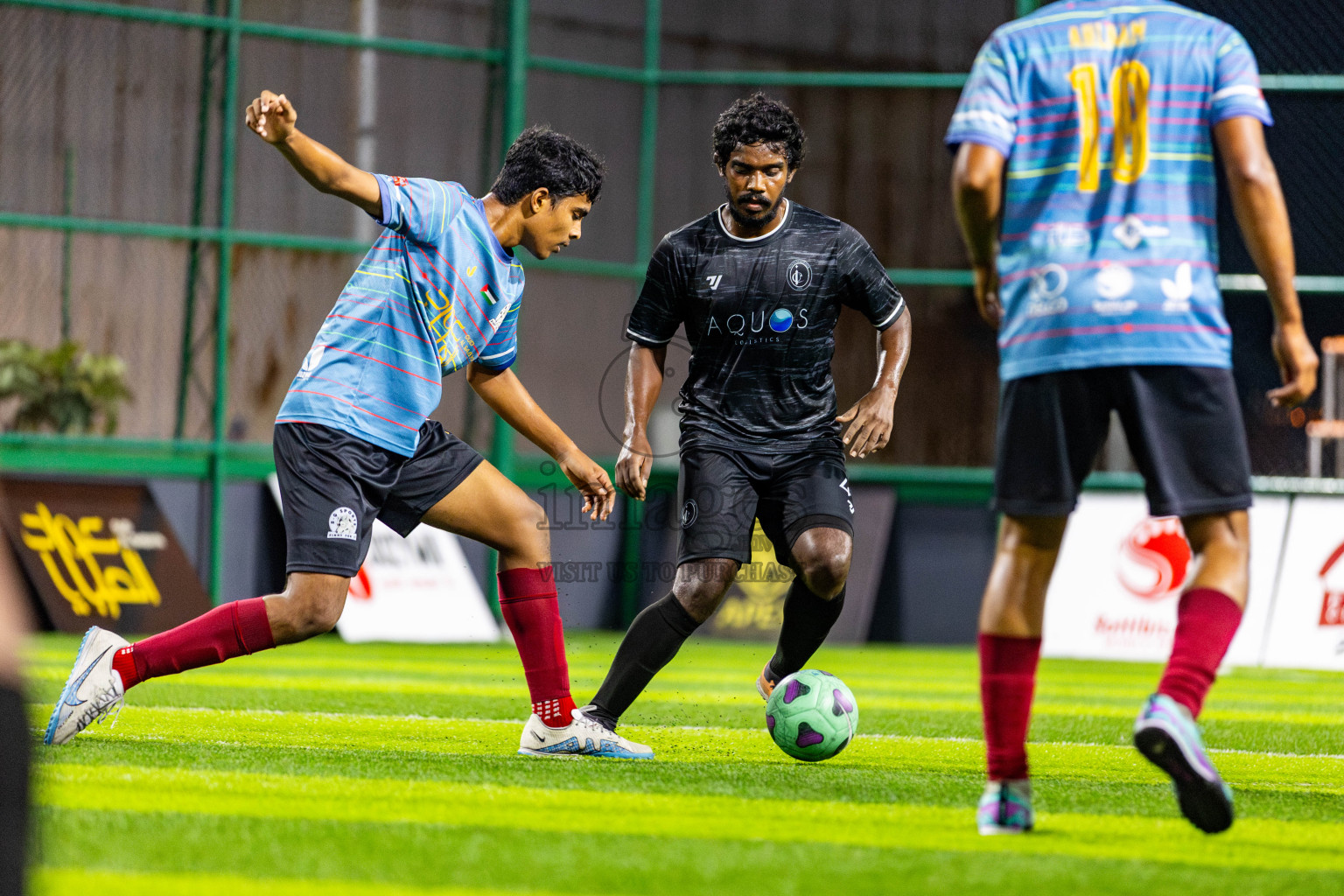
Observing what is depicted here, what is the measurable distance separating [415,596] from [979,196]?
9619 mm

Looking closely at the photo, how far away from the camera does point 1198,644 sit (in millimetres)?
3531

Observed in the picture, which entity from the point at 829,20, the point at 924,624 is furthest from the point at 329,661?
the point at 829,20

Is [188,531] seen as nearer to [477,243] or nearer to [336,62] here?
[336,62]

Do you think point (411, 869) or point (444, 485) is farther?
point (444, 485)

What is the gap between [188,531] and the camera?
1294cm

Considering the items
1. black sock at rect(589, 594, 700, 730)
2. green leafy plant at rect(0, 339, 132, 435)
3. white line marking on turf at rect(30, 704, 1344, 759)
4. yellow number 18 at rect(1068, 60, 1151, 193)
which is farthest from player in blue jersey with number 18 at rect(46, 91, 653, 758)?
green leafy plant at rect(0, 339, 132, 435)

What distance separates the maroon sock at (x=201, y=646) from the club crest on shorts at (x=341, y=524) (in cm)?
31

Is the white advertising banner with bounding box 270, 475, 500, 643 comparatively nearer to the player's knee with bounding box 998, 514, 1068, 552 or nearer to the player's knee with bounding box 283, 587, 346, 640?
the player's knee with bounding box 283, 587, 346, 640

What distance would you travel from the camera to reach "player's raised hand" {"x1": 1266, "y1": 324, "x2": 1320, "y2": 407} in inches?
140

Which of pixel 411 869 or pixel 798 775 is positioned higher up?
pixel 411 869

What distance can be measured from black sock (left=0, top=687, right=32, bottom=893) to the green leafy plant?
39.3ft

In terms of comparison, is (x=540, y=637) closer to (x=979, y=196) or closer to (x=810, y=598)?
(x=810, y=598)

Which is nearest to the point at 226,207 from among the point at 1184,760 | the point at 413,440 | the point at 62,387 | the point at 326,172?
the point at 62,387

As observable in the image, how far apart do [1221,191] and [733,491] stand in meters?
10.6
